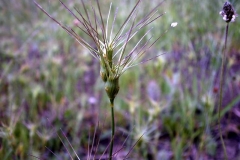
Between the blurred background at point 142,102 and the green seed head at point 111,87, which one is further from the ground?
the green seed head at point 111,87

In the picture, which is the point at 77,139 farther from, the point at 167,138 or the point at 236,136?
the point at 236,136

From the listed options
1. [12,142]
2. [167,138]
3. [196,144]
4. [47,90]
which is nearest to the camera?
[12,142]

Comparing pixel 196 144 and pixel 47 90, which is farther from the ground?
pixel 47 90

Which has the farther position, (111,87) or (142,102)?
(142,102)

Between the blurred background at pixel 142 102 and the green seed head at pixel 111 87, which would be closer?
the green seed head at pixel 111 87

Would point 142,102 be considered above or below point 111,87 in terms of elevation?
below

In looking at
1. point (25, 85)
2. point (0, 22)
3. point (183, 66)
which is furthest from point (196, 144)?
point (0, 22)

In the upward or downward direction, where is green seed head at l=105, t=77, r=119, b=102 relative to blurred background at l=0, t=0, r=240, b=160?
upward

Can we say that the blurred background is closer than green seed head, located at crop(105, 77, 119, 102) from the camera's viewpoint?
No
